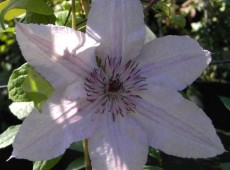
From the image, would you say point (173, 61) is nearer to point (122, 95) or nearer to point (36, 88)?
point (122, 95)

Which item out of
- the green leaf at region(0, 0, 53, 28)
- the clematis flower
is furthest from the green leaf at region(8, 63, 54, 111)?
the green leaf at region(0, 0, 53, 28)

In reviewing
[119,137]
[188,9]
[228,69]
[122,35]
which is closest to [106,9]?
[122,35]

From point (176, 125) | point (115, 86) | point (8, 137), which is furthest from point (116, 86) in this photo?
point (8, 137)

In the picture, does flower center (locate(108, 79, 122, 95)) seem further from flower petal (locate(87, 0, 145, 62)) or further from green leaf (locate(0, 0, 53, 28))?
green leaf (locate(0, 0, 53, 28))

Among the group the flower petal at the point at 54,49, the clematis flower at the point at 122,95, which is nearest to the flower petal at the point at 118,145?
the clematis flower at the point at 122,95

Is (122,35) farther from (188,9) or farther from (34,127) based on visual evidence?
(188,9)
